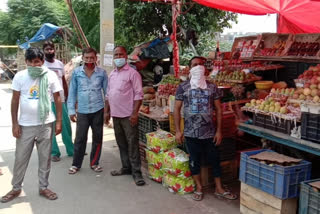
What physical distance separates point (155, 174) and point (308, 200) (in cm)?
239

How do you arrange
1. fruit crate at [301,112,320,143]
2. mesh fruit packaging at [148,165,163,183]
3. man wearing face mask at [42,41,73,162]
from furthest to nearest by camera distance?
1. man wearing face mask at [42,41,73,162]
2. mesh fruit packaging at [148,165,163,183]
3. fruit crate at [301,112,320,143]

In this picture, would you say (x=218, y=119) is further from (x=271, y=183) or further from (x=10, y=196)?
(x=10, y=196)

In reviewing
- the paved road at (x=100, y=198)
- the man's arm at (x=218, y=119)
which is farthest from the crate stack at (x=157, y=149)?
the man's arm at (x=218, y=119)

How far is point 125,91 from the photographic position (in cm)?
497

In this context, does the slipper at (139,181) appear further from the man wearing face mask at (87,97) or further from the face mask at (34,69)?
the face mask at (34,69)

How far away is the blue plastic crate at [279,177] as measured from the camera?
3453mm

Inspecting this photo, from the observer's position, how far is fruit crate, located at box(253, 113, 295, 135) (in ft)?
12.4

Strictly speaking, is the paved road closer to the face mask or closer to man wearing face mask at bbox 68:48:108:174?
man wearing face mask at bbox 68:48:108:174

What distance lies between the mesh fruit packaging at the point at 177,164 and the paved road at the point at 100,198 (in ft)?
1.01

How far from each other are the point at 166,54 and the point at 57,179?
191 inches

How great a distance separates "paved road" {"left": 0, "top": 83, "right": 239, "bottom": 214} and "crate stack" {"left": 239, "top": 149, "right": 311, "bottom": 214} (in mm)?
496

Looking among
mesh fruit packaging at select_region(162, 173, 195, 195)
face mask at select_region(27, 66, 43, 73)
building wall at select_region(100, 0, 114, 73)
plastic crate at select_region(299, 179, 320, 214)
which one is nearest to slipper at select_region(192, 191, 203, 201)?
mesh fruit packaging at select_region(162, 173, 195, 195)

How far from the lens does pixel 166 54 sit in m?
9.10

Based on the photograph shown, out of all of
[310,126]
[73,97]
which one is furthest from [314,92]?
[73,97]
